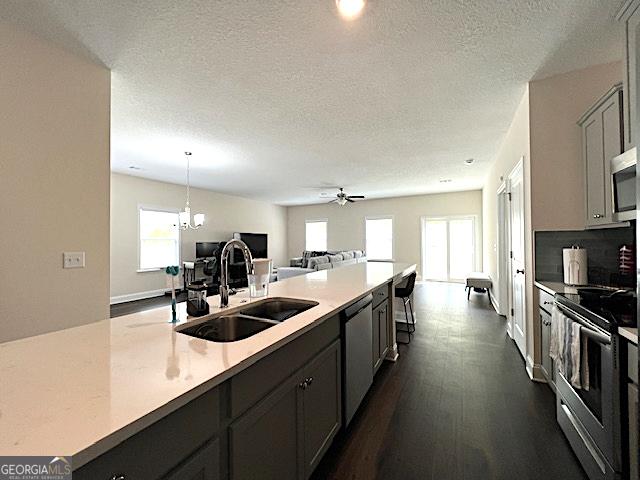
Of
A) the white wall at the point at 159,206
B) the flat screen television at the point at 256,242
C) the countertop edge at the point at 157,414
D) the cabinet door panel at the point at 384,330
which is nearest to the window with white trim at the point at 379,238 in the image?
the flat screen television at the point at 256,242

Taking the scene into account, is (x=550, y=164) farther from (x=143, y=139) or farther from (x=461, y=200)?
(x=461, y=200)

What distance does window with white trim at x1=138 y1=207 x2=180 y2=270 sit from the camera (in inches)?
261

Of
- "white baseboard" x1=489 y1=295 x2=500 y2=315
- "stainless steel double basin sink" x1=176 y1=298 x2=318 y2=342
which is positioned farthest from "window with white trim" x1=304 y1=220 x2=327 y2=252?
"stainless steel double basin sink" x1=176 y1=298 x2=318 y2=342

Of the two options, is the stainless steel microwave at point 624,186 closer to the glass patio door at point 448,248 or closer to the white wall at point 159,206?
the glass patio door at point 448,248

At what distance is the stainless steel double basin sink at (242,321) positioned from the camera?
1478 millimetres

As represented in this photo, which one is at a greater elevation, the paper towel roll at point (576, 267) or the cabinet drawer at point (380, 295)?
the paper towel roll at point (576, 267)

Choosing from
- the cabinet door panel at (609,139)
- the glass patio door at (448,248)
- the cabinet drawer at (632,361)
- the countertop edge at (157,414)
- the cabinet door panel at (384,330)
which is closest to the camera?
the countertop edge at (157,414)

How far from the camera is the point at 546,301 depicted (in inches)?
96.3

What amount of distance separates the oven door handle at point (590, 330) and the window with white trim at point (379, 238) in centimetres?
798

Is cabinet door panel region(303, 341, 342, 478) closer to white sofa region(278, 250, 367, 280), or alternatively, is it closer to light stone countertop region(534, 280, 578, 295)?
light stone countertop region(534, 280, 578, 295)

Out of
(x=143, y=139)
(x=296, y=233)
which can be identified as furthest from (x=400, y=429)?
(x=296, y=233)

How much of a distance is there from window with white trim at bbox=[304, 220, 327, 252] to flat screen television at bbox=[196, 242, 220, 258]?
4003 mm

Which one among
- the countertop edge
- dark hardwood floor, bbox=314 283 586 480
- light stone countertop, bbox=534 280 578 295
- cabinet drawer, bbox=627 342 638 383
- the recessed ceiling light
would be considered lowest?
dark hardwood floor, bbox=314 283 586 480

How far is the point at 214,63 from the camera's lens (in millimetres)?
2434
